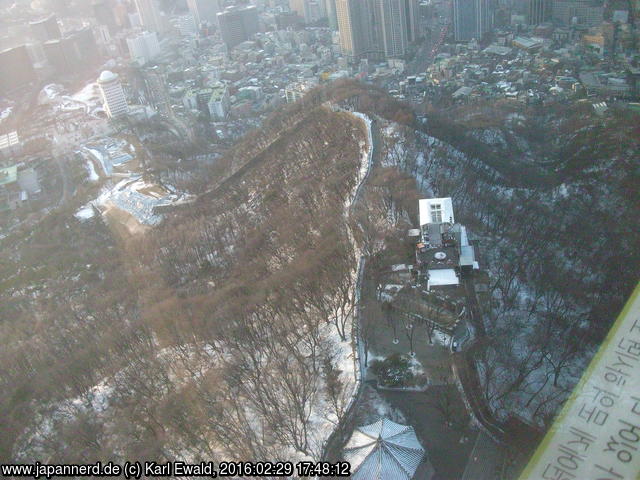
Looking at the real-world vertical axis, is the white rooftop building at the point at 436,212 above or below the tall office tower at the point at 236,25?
below

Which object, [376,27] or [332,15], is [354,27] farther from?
[332,15]

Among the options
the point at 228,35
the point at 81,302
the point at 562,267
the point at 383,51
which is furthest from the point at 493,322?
the point at 228,35

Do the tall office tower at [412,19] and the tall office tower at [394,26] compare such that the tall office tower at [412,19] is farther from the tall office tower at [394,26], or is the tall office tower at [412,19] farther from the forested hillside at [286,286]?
the forested hillside at [286,286]

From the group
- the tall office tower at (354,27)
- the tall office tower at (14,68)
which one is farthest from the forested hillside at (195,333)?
the tall office tower at (14,68)

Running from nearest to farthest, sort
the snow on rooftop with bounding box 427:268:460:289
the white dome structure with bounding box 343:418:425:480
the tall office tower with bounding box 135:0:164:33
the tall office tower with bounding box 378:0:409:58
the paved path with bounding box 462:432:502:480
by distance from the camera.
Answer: the white dome structure with bounding box 343:418:425:480 < the paved path with bounding box 462:432:502:480 < the snow on rooftop with bounding box 427:268:460:289 < the tall office tower with bounding box 378:0:409:58 < the tall office tower with bounding box 135:0:164:33

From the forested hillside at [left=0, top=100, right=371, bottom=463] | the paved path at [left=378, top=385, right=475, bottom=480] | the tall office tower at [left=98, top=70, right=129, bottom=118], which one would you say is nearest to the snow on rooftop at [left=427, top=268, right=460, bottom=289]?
the forested hillside at [left=0, top=100, right=371, bottom=463]

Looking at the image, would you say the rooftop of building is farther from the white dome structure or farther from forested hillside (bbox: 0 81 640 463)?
the white dome structure
